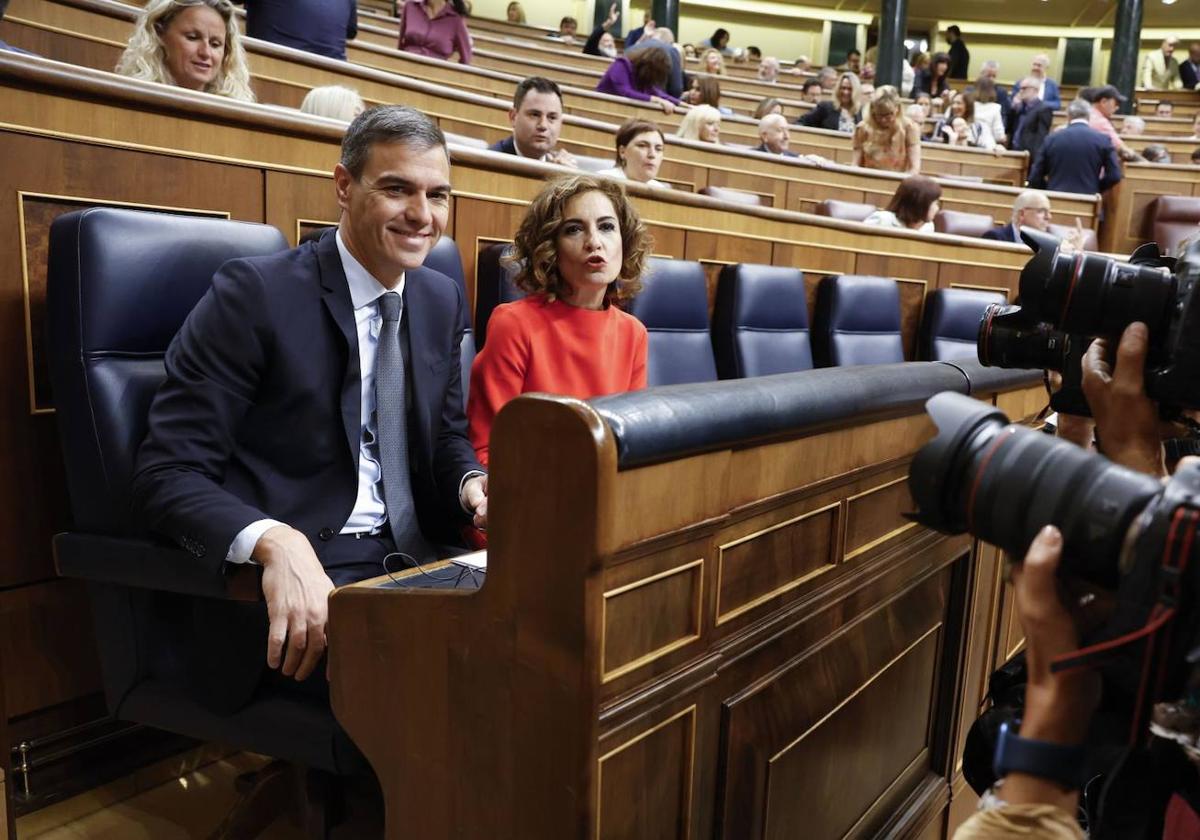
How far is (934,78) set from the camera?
15.5ft

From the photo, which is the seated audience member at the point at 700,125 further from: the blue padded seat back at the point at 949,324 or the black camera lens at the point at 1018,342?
→ the black camera lens at the point at 1018,342

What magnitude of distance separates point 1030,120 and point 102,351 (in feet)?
11.1

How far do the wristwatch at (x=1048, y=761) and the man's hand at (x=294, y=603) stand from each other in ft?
1.06

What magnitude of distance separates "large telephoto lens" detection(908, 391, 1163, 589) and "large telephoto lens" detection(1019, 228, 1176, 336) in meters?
0.14

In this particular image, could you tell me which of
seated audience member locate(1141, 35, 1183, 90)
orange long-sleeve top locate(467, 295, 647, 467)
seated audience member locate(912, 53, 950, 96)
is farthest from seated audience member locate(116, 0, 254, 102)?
seated audience member locate(1141, 35, 1183, 90)

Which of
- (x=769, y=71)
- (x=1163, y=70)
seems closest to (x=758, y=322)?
(x=769, y=71)

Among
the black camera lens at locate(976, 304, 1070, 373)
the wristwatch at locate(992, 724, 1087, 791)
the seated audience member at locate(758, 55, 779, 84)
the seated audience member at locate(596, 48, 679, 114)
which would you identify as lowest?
the wristwatch at locate(992, 724, 1087, 791)

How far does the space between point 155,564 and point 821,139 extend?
9.09ft

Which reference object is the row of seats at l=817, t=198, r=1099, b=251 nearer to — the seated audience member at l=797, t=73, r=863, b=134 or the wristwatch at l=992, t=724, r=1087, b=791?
the seated audience member at l=797, t=73, r=863, b=134

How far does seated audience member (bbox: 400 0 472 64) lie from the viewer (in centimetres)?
225

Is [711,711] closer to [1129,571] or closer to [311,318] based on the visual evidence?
[1129,571]

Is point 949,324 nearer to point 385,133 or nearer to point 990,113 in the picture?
point 385,133

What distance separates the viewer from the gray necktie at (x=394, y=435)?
24.6 inches

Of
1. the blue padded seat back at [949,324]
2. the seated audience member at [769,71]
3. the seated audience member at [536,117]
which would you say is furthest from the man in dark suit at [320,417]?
the seated audience member at [769,71]
